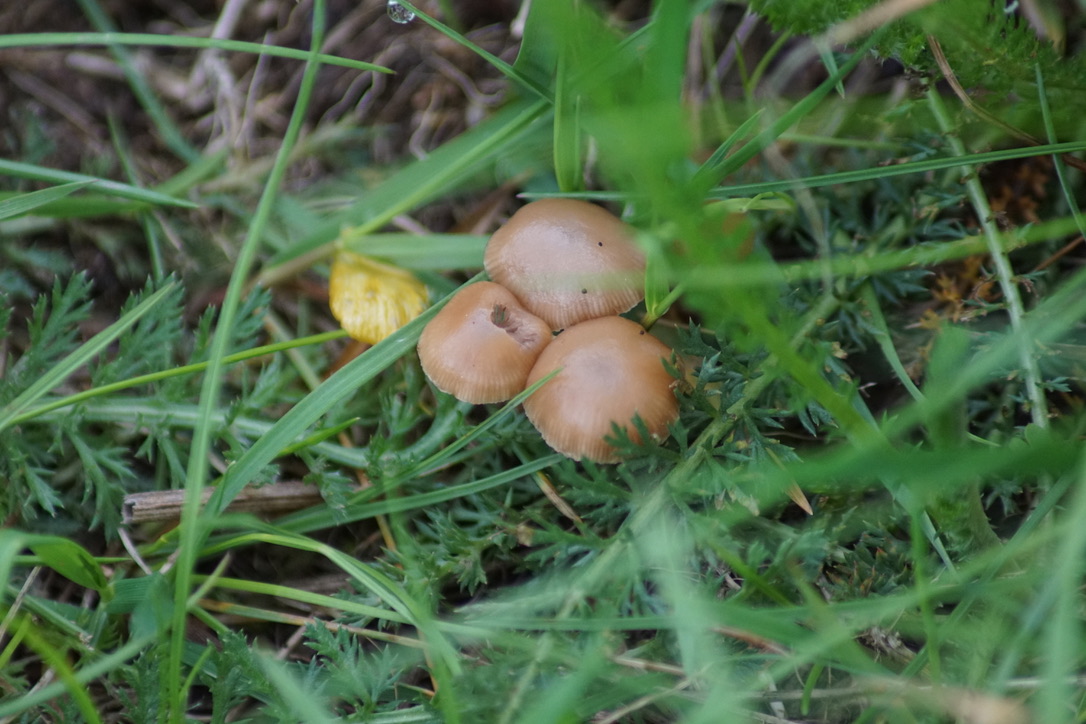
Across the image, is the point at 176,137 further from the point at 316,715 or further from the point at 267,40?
the point at 316,715

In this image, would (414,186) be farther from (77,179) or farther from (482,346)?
(77,179)

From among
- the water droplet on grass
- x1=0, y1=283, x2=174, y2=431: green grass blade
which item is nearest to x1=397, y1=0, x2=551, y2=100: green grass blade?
the water droplet on grass

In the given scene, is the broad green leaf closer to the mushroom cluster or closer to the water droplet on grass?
the mushroom cluster

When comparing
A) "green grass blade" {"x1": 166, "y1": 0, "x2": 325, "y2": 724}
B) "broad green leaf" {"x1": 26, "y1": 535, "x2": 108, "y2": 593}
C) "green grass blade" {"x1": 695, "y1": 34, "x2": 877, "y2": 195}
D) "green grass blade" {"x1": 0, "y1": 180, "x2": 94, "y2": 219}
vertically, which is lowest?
"broad green leaf" {"x1": 26, "y1": 535, "x2": 108, "y2": 593}

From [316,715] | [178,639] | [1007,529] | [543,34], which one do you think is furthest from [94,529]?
[1007,529]

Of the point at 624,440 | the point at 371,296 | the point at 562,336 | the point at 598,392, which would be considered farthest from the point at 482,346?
the point at 371,296
